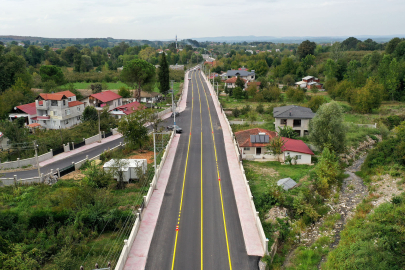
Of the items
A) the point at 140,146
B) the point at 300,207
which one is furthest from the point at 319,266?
the point at 140,146

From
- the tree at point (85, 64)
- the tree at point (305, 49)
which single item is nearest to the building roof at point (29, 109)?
the tree at point (85, 64)

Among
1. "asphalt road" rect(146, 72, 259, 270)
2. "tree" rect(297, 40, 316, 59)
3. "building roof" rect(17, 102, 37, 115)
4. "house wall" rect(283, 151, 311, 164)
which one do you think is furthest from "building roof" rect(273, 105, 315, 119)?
"tree" rect(297, 40, 316, 59)

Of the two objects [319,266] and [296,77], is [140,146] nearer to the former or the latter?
[319,266]

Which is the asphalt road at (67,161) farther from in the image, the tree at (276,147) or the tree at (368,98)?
the tree at (368,98)

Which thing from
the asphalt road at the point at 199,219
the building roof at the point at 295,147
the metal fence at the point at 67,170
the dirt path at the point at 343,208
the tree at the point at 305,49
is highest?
the tree at the point at 305,49

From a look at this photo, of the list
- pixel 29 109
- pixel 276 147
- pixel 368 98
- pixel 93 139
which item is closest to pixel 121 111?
pixel 93 139

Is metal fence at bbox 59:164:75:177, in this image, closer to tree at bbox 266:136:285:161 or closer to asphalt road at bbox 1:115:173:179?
asphalt road at bbox 1:115:173:179

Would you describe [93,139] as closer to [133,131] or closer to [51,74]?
[133,131]
